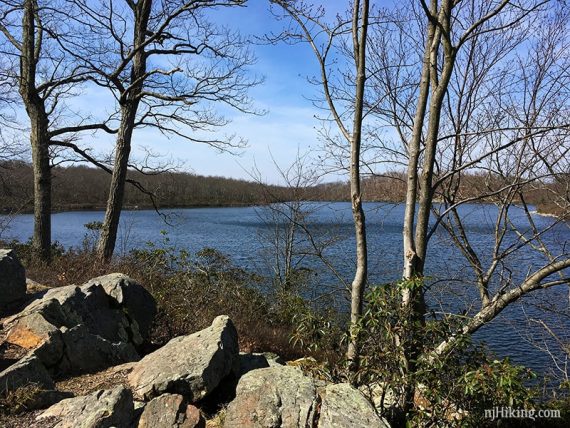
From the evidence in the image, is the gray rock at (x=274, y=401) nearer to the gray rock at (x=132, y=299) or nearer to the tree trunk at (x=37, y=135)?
the gray rock at (x=132, y=299)

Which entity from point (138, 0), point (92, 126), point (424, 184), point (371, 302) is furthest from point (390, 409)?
point (138, 0)

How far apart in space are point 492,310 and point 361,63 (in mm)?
2729

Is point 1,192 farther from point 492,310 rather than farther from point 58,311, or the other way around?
point 492,310

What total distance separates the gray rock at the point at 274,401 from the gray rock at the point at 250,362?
54.0 inches

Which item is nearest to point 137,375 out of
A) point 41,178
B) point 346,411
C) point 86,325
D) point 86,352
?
point 86,352

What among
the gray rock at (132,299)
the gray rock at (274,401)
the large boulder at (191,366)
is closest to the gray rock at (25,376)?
the large boulder at (191,366)

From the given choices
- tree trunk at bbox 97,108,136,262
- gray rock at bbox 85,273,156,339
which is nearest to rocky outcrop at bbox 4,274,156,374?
gray rock at bbox 85,273,156,339

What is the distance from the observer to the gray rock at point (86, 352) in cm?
505

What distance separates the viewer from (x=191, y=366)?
4.46 meters

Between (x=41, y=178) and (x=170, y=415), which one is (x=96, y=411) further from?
(x=41, y=178)

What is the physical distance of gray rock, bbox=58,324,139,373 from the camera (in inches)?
199

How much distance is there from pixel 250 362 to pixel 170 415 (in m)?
1.71

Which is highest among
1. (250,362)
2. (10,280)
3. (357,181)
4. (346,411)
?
(357,181)

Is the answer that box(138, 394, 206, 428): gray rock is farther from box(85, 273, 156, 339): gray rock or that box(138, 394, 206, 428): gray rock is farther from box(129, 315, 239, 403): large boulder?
box(85, 273, 156, 339): gray rock
